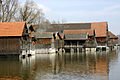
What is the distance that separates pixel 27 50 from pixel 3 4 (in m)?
19.7

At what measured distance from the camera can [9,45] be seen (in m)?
37.0

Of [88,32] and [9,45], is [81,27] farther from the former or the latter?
[9,45]

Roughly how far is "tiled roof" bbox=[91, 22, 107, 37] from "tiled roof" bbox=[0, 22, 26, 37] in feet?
119

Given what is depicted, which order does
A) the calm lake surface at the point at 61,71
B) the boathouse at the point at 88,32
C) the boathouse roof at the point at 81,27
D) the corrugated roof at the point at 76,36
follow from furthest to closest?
1. the boathouse roof at the point at 81,27
2. the boathouse at the point at 88,32
3. the corrugated roof at the point at 76,36
4. the calm lake surface at the point at 61,71

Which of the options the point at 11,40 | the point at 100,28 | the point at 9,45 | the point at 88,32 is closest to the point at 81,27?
the point at 100,28

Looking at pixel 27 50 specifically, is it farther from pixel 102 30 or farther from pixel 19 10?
pixel 102 30

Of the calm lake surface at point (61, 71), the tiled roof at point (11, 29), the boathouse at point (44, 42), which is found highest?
the tiled roof at point (11, 29)

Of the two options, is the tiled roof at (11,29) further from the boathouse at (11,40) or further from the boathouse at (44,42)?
the boathouse at (44,42)

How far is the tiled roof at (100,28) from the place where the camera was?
68.9m

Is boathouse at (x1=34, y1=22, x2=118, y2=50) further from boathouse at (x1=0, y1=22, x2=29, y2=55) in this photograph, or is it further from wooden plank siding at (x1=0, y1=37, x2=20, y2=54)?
wooden plank siding at (x1=0, y1=37, x2=20, y2=54)

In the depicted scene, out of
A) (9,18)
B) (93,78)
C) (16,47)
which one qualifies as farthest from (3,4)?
(93,78)

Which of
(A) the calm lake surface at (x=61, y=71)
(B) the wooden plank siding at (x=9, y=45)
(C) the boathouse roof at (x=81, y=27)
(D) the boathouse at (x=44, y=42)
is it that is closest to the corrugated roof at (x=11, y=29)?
(B) the wooden plank siding at (x=9, y=45)

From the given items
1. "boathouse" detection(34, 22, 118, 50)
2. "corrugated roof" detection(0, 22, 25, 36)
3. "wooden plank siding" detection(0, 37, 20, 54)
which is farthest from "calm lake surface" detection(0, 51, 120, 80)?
"boathouse" detection(34, 22, 118, 50)

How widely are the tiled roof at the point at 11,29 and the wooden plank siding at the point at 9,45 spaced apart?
933mm
